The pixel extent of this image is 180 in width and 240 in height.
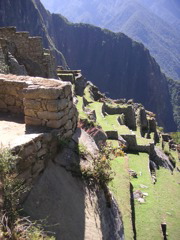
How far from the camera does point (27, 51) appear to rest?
57.1 feet

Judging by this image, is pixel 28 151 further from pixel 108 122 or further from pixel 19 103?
pixel 108 122

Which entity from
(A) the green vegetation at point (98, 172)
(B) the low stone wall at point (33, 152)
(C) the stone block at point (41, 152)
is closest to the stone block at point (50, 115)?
(B) the low stone wall at point (33, 152)

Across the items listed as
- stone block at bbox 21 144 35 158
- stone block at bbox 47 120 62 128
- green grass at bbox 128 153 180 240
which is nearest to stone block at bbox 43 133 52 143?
stone block at bbox 47 120 62 128

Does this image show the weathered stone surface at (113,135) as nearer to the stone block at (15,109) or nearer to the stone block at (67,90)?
the stone block at (15,109)

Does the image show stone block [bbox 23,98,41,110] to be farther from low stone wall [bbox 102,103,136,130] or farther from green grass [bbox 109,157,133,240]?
low stone wall [bbox 102,103,136,130]

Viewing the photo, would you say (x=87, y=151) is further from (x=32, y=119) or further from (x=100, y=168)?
(x=32, y=119)

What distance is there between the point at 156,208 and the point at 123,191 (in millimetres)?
1479

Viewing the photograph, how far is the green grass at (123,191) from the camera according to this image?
30.6ft


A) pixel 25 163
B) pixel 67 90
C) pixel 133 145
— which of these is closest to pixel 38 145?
pixel 25 163

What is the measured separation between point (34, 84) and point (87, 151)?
187cm

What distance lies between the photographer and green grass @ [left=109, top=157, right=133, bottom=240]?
30.6 feet

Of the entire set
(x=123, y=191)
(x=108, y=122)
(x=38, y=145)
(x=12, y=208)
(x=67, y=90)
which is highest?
(x=108, y=122)

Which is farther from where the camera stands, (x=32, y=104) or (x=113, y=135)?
(x=113, y=135)

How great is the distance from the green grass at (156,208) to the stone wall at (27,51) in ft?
24.5
